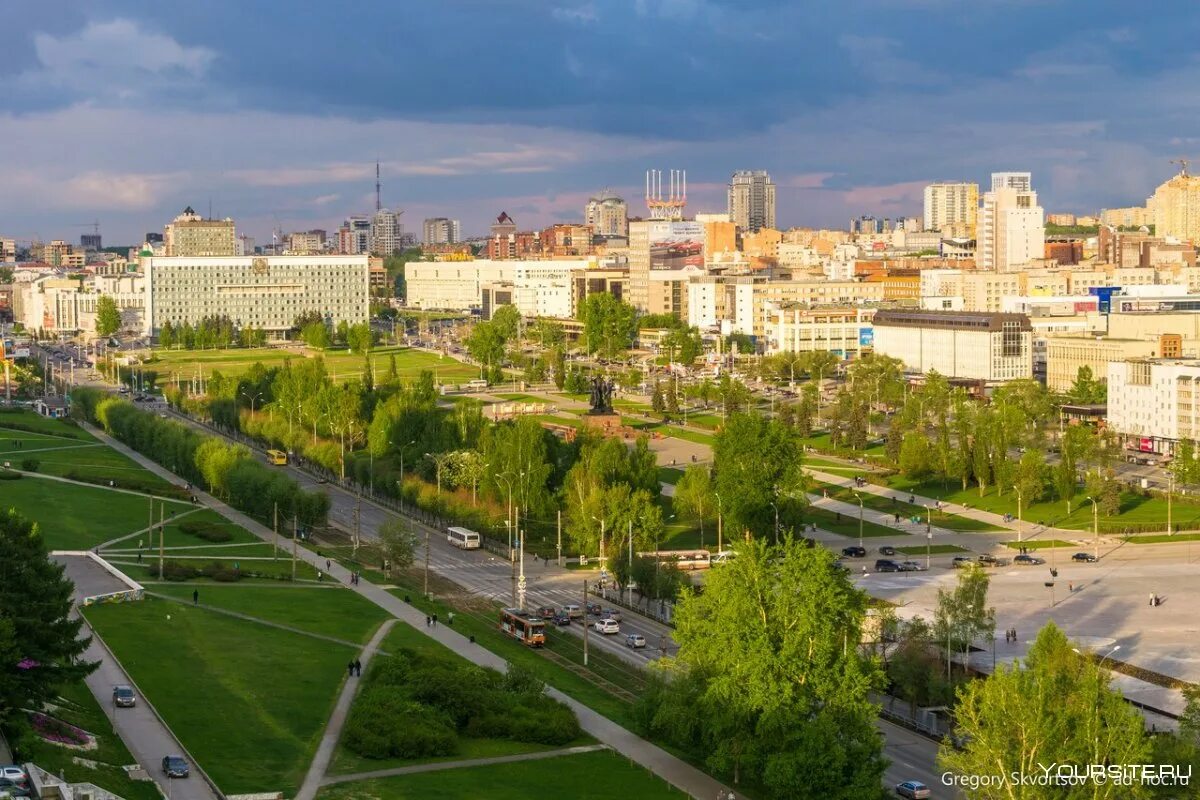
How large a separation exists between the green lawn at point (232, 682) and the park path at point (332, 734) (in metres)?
0.20

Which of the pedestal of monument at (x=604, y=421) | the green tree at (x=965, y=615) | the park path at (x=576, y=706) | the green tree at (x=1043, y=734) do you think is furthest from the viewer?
the pedestal of monument at (x=604, y=421)

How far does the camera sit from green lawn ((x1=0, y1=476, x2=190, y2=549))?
6431 centimetres

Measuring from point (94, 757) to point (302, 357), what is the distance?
425 feet

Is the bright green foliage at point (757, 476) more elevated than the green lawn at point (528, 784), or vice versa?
the bright green foliage at point (757, 476)

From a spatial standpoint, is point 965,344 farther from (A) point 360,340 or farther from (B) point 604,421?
(A) point 360,340

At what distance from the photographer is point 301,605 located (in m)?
53.0

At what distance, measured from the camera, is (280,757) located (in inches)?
1436

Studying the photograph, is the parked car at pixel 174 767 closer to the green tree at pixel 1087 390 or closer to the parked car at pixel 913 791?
the parked car at pixel 913 791

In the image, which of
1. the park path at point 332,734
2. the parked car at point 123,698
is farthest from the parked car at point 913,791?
the parked car at point 123,698

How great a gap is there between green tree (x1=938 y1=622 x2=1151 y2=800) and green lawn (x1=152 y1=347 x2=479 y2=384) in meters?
108

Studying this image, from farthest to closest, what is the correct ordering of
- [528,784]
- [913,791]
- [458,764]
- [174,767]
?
[458,764], [528,784], [913,791], [174,767]

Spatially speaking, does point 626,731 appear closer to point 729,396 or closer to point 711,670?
point 711,670

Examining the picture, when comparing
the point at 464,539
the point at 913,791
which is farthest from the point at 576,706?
the point at 464,539

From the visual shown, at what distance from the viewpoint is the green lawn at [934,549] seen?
6738 centimetres
